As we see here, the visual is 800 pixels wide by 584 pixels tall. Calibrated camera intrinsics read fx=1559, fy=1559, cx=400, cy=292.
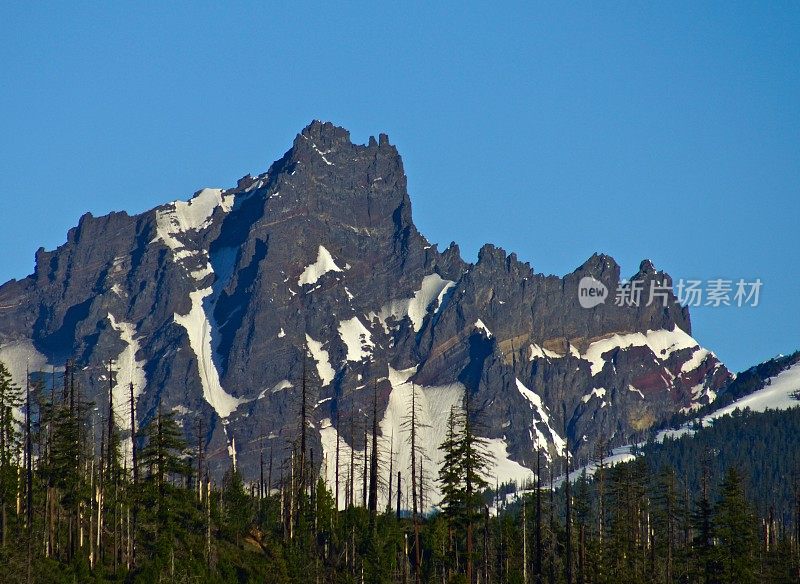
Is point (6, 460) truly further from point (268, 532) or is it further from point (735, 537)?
point (735, 537)

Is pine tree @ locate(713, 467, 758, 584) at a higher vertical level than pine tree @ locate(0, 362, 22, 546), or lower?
lower

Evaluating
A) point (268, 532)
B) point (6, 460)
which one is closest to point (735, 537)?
point (268, 532)

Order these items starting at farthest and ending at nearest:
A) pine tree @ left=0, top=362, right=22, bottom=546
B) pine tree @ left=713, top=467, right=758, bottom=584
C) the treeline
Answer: pine tree @ left=713, top=467, right=758, bottom=584 → pine tree @ left=0, top=362, right=22, bottom=546 → the treeline

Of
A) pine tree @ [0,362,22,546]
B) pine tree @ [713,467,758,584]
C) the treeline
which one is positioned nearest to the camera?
the treeline

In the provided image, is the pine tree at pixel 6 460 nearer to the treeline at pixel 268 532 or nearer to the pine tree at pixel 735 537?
the treeline at pixel 268 532

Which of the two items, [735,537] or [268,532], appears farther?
[268,532]

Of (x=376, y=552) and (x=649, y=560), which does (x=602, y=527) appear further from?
(x=376, y=552)

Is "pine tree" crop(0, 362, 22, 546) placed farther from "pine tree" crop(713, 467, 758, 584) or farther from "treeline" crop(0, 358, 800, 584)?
"pine tree" crop(713, 467, 758, 584)

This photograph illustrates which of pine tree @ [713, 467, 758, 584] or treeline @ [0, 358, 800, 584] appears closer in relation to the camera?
treeline @ [0, 358, 800, 584]

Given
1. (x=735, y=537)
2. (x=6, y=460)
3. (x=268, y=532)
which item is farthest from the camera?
(x=268, y=532)

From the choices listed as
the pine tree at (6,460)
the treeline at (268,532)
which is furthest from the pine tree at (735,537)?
the pine tree at (6,460)

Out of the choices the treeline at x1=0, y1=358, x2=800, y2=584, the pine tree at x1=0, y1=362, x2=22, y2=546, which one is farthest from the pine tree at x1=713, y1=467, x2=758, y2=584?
the pine tree at x1=0, y1=362, x2=22, y2=546

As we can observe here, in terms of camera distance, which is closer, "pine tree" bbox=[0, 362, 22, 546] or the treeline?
the treeline

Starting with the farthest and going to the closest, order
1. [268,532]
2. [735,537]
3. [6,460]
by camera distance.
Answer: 1. [268,532]
2. [735,537]
3. [6,460]
